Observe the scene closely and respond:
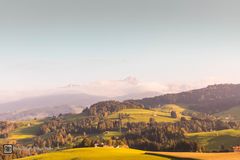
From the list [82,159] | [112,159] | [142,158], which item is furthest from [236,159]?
[82,159]

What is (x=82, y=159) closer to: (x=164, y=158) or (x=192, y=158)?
(x=164, y=158)

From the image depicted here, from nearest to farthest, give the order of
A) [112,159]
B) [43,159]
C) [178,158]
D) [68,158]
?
[178,158]
[112,159]
[68,158]
[43,159]

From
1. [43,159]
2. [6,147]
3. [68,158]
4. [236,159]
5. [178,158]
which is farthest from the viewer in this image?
[43,159]

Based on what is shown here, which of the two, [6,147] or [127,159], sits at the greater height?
[6,147]

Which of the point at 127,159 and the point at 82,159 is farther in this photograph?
the point at 82,159

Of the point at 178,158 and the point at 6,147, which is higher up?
the point at 6,147

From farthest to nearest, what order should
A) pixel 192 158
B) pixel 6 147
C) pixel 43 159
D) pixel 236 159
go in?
pixel 43 159 < pixel 192 158 < pixel 236 159 < pixel 6 147

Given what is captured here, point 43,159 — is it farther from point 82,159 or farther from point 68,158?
point 82,159

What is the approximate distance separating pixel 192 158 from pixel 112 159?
2597 centimetres

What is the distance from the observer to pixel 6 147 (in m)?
47.9

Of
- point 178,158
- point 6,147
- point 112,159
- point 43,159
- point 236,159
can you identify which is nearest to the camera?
point 6,147

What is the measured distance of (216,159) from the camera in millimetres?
84438

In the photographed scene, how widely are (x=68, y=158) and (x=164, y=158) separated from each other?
36.2 metres

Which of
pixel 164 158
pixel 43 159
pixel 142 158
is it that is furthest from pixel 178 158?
pixel 43 159
